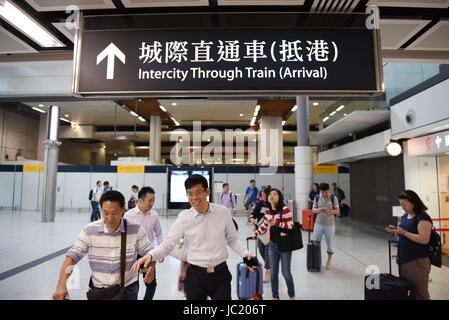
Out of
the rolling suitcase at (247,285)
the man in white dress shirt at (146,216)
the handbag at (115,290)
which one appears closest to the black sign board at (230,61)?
the handbag at (115,290)

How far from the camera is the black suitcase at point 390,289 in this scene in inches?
126

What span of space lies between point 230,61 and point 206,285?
1865 millimetres

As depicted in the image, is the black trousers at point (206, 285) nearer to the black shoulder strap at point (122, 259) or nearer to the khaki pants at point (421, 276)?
the black shoulder strap at point (122, 259)

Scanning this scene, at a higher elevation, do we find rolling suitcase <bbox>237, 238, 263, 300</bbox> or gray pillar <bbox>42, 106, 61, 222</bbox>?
gray pillar <bbox>42, 106, 61, 222</bbox>

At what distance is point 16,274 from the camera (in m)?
5.08

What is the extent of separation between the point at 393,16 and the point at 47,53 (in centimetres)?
382

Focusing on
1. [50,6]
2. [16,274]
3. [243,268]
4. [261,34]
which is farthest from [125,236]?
[16,274]

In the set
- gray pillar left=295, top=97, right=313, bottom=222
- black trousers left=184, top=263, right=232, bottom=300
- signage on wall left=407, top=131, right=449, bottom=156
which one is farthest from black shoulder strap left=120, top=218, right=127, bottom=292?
gray pillar left=295, top=97, right=313, bottom=222

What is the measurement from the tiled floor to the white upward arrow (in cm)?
183

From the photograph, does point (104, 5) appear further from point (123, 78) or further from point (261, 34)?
point (261, 34)

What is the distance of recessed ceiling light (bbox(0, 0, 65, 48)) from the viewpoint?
262 cm

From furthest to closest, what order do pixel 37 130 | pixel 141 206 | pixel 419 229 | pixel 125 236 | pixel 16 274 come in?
pixel 37 130
pixel 16 274
pixel 141 206
pixel 419 229
pixel 125 236

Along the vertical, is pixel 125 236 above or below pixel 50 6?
below

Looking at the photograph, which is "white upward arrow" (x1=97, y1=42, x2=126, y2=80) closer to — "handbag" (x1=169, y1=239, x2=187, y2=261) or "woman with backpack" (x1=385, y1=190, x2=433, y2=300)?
"handbag" (x1=169, y1=239, x2=187, y2=261)
